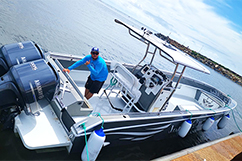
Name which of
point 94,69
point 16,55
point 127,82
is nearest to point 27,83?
point 16,55

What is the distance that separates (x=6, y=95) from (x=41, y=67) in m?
0.53

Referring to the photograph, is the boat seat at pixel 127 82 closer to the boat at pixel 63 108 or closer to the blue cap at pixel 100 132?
the boat at pixel 63 108

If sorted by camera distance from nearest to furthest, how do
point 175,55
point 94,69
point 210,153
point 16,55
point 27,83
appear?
point 27,83 < point 16,55 < point 210,153 < point 94,69 < point 175,55

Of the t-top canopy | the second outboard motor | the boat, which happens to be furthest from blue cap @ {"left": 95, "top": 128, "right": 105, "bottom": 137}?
the t-top canopy

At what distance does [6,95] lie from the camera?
2172 millimetres

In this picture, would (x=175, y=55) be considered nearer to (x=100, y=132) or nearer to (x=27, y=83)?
(x=100, y=132)

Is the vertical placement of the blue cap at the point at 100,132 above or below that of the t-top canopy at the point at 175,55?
below

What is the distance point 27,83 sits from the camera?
7.09 feet

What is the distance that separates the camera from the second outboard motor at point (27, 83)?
2.15 metres

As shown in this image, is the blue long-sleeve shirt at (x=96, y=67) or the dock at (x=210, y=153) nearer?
the dock at (x=210, y=153)

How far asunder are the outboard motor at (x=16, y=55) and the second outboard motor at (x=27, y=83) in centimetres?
23

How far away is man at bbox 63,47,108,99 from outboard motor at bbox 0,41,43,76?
27.4 inches

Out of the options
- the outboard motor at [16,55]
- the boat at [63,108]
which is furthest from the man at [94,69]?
the outboard motor at [16,55]

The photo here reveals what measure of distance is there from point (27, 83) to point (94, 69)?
1363mm
